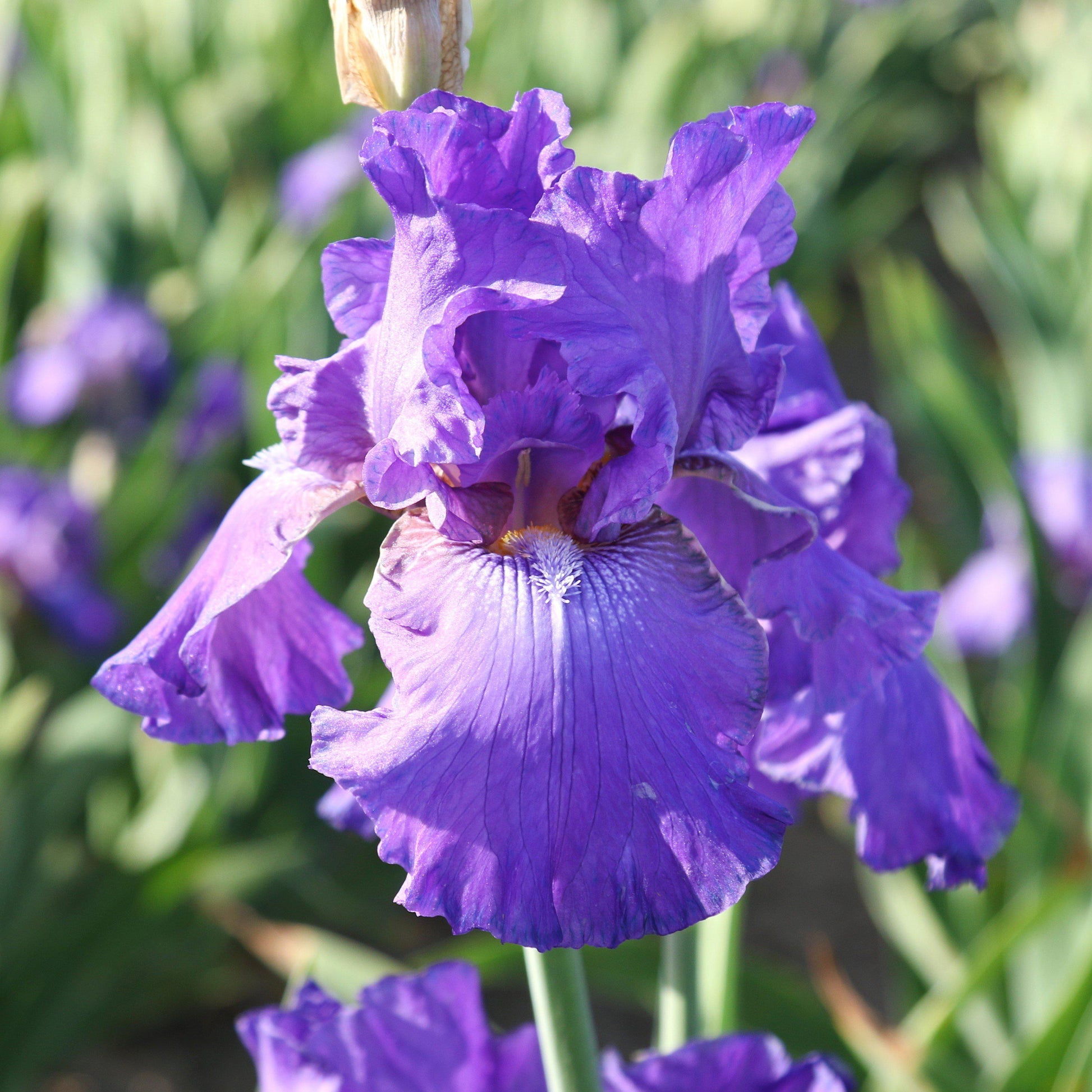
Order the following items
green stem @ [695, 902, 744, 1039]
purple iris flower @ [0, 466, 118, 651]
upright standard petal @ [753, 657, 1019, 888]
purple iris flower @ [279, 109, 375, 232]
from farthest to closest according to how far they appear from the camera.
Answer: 1. purple iris flower @ [279, 109, 375, 232]
2. purple iris flower @ [0, 466, 118, 651]
3. green stem @ [695, 902, 744, 1039]
4. upright standard petal @ [753, 657, 1019, 888]

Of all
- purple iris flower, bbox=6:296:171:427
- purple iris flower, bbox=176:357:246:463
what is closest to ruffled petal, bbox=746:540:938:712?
purple iris flower, bbox=176:357:246:463

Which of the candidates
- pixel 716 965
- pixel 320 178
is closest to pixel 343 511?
pixel 320 178

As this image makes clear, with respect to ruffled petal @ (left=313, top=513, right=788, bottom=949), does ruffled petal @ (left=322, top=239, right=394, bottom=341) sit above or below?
above

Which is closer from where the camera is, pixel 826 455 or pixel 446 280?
pixel 446 280

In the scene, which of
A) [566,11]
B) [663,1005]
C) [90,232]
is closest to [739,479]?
[663,1005]

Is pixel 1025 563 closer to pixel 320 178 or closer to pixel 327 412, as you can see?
pixel 327 412

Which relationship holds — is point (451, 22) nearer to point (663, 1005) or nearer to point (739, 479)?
point (739, 479)

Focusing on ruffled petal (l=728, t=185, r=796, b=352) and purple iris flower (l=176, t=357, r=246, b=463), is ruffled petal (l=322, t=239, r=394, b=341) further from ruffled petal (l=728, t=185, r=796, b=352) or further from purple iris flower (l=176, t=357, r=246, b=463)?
purple iris flower (l=176, t=357, r=246, b=463)

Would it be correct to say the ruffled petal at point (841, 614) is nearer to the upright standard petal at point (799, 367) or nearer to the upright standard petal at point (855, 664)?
the upright standard petal at point (855, 664)
